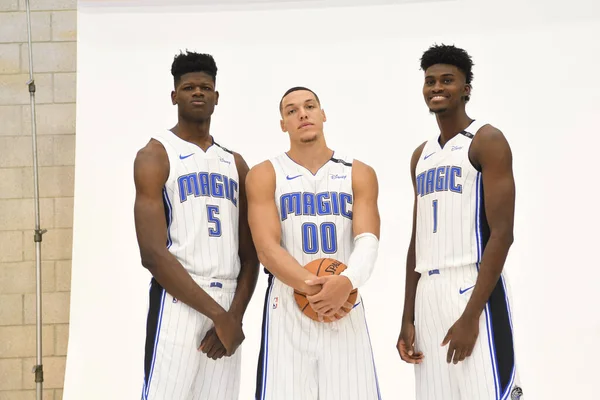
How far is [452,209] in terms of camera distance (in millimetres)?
3463

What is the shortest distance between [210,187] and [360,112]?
8.53 feet

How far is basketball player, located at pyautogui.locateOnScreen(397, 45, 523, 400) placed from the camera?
3.27 meters

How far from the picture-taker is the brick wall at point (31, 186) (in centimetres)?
658

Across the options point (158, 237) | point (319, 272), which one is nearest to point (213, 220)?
point (158, 237)

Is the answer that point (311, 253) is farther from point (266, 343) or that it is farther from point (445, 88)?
point (445, 88)

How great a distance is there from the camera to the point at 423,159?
370 centimetres

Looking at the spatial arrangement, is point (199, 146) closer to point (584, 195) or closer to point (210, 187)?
point (210, 187)

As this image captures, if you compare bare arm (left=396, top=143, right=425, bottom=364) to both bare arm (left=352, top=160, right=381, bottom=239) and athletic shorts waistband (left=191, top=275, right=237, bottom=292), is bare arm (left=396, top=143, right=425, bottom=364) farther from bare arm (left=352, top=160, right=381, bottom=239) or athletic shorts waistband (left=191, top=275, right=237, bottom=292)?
athletic shorts waistband (left=191, top=275, right=237, bottom=292)

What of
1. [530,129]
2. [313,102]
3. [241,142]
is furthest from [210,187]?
[530,129]

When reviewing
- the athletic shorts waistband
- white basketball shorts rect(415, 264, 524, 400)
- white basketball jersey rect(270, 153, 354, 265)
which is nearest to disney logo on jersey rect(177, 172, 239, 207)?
white basketball jersey rect(270, 153, 354, 265)

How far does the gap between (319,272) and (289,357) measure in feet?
1.33

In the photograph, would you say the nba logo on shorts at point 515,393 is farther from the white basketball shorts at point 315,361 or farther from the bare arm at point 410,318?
the white basketball shorts at point 315,361

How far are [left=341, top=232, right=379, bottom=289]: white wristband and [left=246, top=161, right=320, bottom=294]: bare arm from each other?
0.55 feet

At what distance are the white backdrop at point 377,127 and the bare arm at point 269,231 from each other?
2.24 metres
